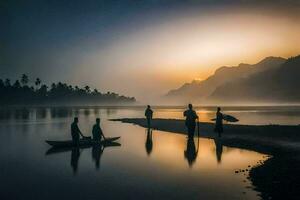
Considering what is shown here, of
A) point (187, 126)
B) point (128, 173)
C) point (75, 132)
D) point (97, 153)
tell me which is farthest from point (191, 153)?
point (75, 132)

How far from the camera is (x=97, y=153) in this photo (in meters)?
24.7

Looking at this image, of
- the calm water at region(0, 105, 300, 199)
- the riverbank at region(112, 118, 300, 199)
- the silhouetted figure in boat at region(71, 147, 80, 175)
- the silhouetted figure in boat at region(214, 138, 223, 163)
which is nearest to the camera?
the riverbank at region(112, 118, 300, 199)

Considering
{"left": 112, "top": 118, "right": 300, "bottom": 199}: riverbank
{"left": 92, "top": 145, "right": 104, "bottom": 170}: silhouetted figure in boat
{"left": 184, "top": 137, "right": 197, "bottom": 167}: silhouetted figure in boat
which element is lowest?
{"left": 92, "top": 145, "right": 104, "bottom": 170}: silhouetted figure in boat

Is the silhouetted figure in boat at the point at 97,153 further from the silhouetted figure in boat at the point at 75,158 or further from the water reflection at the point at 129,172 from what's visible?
the silhouetted figure in boat at the point at 75,158

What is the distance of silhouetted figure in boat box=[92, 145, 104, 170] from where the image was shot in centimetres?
2039

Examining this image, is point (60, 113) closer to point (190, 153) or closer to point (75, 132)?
point (75, 132)

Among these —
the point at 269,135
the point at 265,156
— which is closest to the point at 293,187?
the point at 265,156

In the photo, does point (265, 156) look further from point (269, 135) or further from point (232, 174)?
point (269, 135)

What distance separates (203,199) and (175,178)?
3736 millimetres

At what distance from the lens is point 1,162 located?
2069cm

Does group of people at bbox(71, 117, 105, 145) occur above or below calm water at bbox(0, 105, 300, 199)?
above

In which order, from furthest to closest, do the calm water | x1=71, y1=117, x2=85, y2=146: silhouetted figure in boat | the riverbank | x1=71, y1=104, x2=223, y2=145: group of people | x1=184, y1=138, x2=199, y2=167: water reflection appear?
x1=71, y1=104, x2=223, y2=145: group of people
x1=71, y1=117, x2=85, y2=146: silhouetted figure in boat
x1=184, y1=138, x2=199, y2=167: water reflection
the calm water
the riverbank

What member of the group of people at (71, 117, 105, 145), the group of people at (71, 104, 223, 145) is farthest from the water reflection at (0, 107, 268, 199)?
the group of people at (71, 104, 223, 145)

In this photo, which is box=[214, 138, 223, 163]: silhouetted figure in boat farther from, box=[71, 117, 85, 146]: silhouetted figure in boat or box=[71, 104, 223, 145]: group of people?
box=[71, 117, 85, 146]: silhouetted figure in boat
